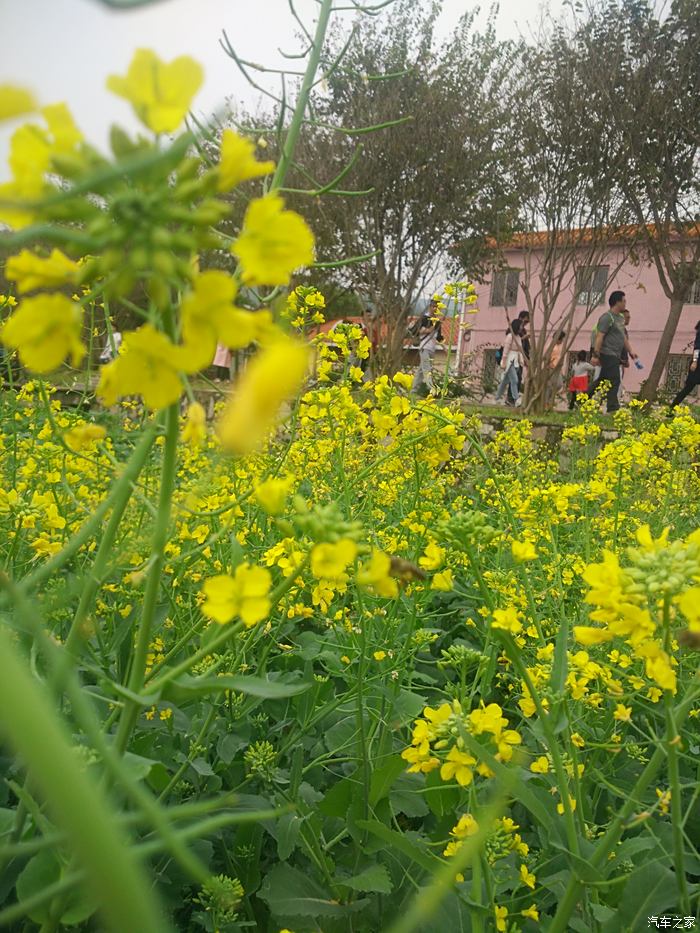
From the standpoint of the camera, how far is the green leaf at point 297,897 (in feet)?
3.51

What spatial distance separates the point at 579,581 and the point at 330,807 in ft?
3.31

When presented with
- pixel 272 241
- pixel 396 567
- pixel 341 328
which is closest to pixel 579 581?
pixel 341 328

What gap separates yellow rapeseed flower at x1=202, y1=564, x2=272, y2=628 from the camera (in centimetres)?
52

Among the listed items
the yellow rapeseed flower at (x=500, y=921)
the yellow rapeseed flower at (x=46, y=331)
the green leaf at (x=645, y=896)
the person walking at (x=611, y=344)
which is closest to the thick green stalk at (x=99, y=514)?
the yellow rapeseed flower at (x=46, y=331)

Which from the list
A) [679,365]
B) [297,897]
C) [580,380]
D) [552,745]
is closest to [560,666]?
[552,745]

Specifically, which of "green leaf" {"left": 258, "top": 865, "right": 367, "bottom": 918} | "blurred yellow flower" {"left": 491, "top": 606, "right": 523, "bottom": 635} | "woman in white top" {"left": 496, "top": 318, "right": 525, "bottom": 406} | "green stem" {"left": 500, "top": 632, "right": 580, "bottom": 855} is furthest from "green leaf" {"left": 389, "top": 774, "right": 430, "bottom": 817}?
"woman in white top" {"left": 496, "top": 318, "right": 525, "bottom": 406}

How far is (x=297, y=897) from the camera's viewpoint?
1096 millimetres

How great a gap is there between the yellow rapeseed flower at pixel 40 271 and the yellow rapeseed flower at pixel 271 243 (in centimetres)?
12

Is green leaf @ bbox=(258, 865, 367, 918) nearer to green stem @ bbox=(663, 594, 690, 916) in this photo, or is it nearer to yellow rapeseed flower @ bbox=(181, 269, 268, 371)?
green stem @ bbox=(663, 594, 690, 916)

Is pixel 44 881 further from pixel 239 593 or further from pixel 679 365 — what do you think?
pixel 679 365

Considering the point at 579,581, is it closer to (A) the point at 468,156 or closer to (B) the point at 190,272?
(B) the point at 190,272

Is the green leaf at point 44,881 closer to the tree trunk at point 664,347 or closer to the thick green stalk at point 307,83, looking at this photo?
the thick green stalk at point 307,83

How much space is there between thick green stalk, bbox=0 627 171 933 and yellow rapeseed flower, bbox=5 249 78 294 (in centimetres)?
33

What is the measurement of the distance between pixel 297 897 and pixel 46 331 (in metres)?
1.01
